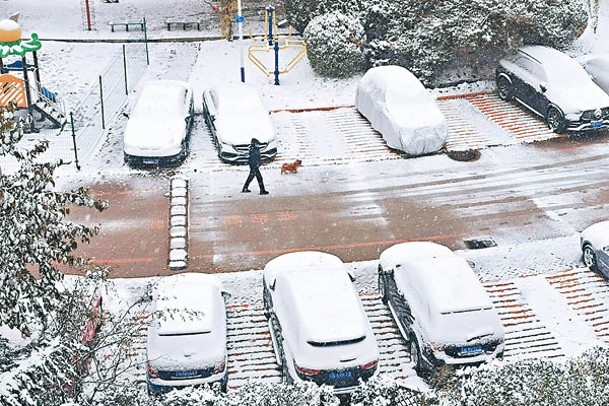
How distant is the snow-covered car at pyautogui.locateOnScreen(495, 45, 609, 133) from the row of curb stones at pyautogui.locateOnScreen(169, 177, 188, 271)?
412 inches

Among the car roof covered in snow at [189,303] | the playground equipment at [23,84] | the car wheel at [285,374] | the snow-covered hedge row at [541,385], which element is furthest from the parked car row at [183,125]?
the snow-covered hedge row at [541,385]

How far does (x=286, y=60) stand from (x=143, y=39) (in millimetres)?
5764


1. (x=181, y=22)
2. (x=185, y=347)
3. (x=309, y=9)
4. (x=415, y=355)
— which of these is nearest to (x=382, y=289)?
(x=415, y=355)

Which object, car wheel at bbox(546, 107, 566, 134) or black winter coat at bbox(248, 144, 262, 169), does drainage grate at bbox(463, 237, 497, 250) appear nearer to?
black winter coat at bbox(248, 144, 262, 169)

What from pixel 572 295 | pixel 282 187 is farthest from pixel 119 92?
pixel 572 295

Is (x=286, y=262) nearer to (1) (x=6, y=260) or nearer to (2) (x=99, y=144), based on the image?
(1) (x=6, y=260)

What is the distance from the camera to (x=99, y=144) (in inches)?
953

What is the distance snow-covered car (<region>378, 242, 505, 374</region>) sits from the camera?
14820mm

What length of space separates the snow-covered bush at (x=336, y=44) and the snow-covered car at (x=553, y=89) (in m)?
4.45

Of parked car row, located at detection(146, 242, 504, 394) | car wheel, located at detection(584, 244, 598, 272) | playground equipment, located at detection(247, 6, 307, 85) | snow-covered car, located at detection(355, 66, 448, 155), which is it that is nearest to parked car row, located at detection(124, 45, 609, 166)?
snow-covered car, located at detection(355, 66, 448, 155)

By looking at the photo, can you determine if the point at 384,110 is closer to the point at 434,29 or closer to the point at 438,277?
the point at 434,29

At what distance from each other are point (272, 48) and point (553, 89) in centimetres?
999

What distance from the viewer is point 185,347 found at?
14.2m

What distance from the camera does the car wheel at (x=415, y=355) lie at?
15.3 meters
